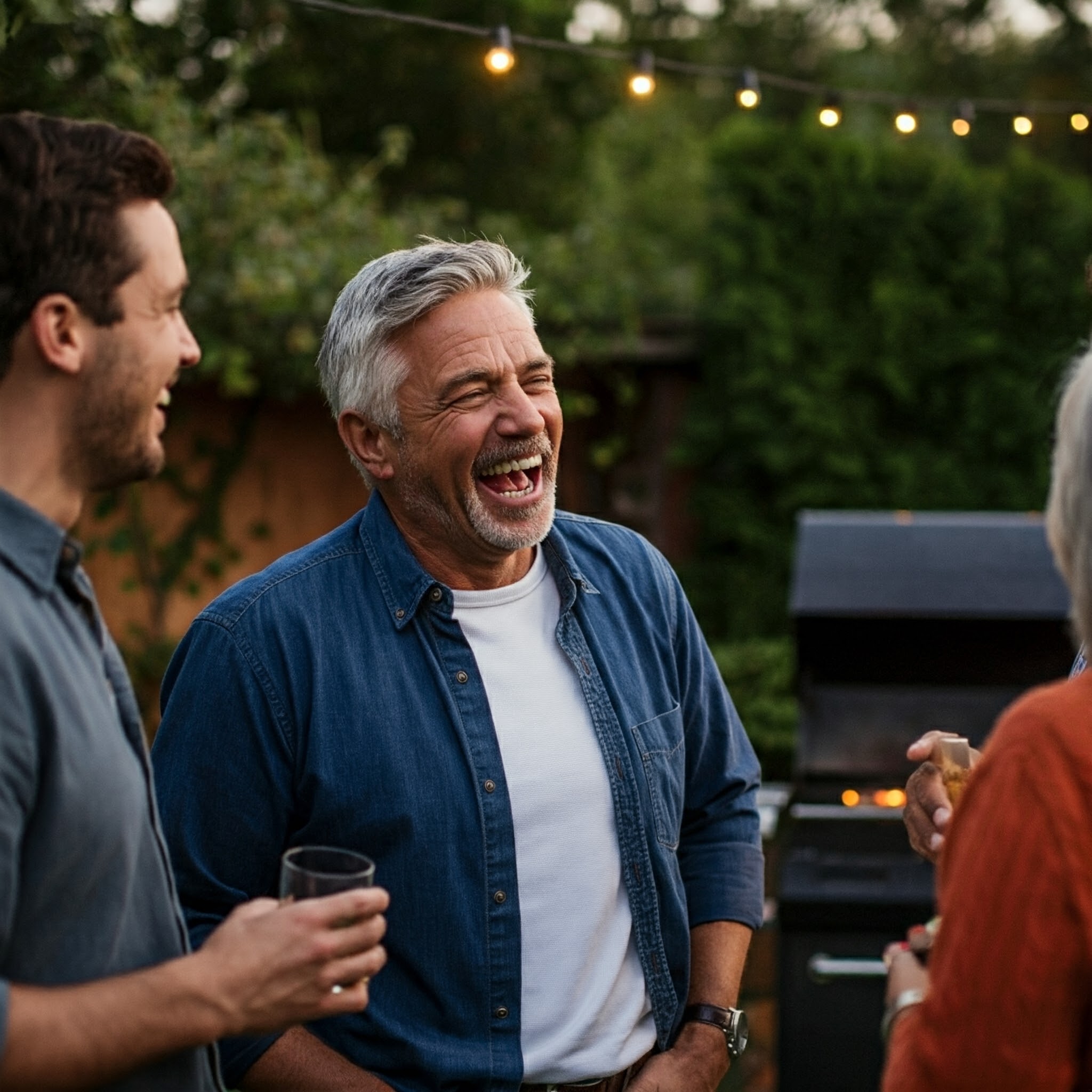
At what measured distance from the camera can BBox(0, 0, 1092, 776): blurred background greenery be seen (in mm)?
6883

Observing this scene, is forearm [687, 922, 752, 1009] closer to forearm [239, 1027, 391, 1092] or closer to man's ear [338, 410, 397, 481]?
forearm [239, 1027, 391, 1092]

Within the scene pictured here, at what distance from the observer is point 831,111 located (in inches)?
174

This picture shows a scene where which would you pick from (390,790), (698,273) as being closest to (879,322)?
(698,273)

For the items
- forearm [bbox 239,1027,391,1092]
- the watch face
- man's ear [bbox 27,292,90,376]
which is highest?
man's ear [bbox 27,292,90,376]

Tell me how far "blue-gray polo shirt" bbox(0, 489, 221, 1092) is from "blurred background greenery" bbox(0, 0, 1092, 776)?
14.4 ft

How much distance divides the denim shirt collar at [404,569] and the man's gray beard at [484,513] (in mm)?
57

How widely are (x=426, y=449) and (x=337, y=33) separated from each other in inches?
347

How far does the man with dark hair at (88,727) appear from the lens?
1.34m

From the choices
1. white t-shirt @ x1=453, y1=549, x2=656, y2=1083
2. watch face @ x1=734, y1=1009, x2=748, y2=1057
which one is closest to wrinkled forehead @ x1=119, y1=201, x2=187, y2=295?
white t-shirt @ x1=453, y1=549, x2=656, y2=1083

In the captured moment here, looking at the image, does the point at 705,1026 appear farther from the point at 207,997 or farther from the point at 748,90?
the point at 748,90

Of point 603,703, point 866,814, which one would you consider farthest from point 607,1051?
point 866,814

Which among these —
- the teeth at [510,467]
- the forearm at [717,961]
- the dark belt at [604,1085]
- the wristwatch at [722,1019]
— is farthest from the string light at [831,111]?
the dark belt at [604,1085]

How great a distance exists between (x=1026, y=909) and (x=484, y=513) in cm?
109

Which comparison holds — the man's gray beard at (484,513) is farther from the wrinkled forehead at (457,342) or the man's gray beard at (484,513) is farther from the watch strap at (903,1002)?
the watch strap at (903,1002)
